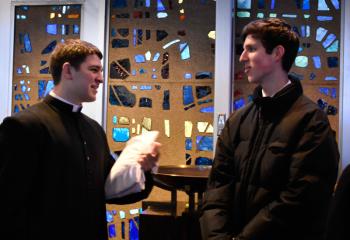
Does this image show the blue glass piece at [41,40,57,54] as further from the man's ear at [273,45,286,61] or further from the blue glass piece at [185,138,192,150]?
the man's ear at [273,45,286,61]

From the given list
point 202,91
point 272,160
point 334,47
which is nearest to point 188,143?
point 202,91

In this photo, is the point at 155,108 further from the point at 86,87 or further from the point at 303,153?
the point at 303,153

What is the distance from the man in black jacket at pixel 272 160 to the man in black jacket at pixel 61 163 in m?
0.37

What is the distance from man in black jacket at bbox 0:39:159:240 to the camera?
5.87 ft

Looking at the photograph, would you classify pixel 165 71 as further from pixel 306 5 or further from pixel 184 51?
pixel 306 5

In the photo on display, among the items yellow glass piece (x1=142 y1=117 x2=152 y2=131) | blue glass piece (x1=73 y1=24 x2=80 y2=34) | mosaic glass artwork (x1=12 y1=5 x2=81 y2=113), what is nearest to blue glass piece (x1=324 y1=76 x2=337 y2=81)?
yellow glass piece (x1=142 y1=117 x2=152 y2=131)

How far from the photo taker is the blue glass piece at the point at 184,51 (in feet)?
13.3

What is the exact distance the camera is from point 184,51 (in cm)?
406

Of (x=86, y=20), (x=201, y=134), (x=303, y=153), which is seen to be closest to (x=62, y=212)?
(x=303, y=153)

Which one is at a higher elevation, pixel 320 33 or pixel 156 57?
pixel 320 33

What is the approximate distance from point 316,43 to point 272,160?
226cm

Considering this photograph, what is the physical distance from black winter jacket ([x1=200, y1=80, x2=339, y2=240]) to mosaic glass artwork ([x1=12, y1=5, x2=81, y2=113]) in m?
2.74

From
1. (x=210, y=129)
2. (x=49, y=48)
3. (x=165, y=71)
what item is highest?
(x=49, y=48)

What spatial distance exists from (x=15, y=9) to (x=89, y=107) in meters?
1.21
